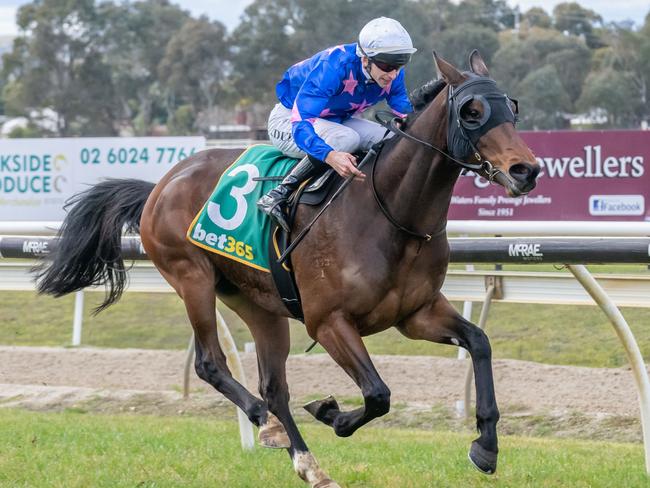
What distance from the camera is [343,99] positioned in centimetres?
455

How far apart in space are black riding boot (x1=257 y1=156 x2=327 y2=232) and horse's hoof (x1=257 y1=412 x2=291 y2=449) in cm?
83

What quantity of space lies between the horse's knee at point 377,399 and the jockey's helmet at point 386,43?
123cm

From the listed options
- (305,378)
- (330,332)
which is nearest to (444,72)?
(330,332)

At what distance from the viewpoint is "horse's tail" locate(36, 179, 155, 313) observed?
569 centimetres

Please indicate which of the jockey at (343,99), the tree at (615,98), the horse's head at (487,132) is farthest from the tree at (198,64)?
the horse's head at (487,132)

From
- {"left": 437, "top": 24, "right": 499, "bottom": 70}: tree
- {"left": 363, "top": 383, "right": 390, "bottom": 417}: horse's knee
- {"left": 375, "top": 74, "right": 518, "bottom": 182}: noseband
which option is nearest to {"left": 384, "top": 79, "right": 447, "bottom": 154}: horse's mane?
{"left": 375, "top": 74, "right": 518, "bottom": 182}: noseband

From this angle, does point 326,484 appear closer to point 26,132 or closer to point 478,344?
point 478,344

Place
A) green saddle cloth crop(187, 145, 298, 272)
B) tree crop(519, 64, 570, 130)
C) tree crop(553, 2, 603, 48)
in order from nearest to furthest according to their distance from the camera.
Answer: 1. green saddle cloth crop(187, 145, 298, 272)
2. tree crop(519, 64, 570, 130)
3. tree crop(553, 2, 603, 48)

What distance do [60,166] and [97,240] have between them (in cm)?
999

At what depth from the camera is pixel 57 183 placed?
50.3ft

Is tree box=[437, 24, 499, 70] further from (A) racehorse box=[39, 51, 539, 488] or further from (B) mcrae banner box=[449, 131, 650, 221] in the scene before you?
(A) racehorse box=[39, 51, 539, 488]

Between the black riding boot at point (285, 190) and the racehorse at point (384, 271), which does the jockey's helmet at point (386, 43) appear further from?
the black riding boot at point (285, 190)

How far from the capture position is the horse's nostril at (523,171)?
372cm

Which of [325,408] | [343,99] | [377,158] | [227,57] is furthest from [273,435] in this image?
[227,57]
